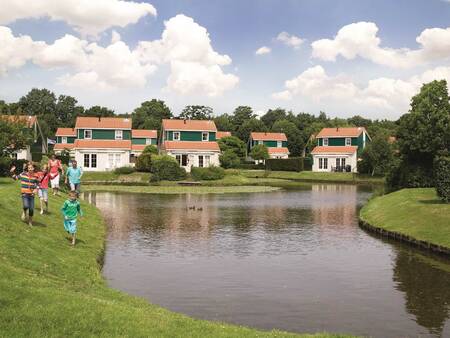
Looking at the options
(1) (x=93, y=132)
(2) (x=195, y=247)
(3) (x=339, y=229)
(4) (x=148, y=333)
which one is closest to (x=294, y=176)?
(1) (x=93, y=132)

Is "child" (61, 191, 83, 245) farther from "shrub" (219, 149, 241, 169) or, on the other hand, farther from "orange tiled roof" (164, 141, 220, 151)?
"shrub" (219, 149, 241, 169)

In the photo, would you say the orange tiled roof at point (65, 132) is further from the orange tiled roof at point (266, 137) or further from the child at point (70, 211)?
the child at point (70, 211)

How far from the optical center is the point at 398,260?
21.9m

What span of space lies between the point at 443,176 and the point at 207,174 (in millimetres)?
39485

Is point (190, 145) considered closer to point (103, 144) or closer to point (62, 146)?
point (103, 144)

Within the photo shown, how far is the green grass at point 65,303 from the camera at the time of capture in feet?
32.7

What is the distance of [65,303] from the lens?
1122cm

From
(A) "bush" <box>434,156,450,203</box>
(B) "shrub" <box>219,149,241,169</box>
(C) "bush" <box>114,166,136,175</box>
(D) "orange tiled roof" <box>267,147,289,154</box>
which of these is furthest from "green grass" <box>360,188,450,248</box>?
(D) "orange tiled roof" <box>267,147,289,154</box>

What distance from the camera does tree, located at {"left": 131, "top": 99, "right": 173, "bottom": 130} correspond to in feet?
419

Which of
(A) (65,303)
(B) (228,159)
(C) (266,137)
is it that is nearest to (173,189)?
(B) (228,159)

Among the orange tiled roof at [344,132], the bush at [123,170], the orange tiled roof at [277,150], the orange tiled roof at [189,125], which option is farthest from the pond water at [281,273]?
the orange tiled roof at [277,150]

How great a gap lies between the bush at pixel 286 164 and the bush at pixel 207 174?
18800 millimetres

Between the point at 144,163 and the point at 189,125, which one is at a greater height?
the point at 189,125

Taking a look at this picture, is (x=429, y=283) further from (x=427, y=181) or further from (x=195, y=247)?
(x=427, y=181)
